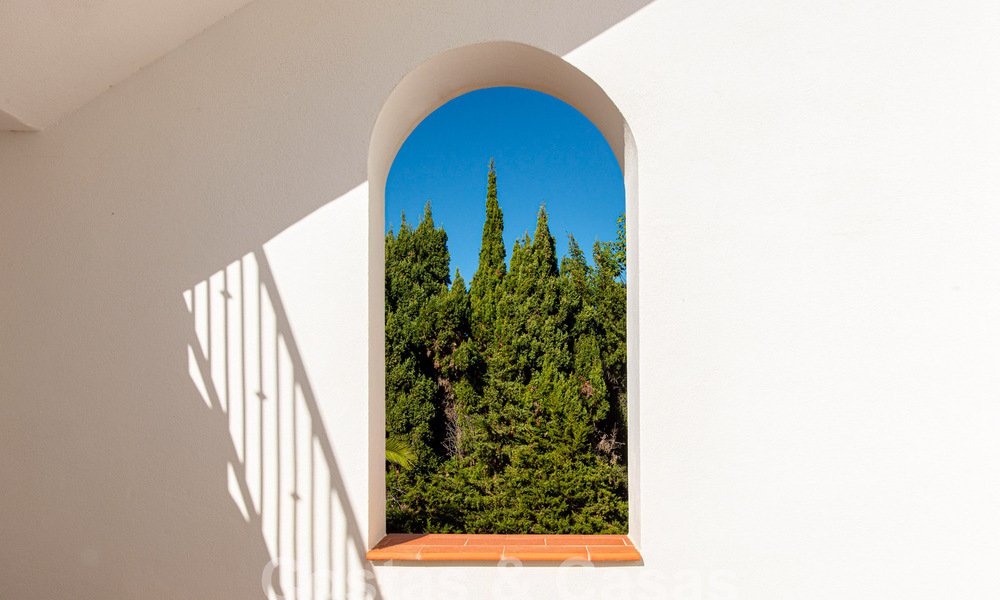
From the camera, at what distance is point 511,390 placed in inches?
241

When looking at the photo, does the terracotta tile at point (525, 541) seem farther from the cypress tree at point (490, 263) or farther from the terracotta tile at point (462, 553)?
the cypress tree at point (490, 263)

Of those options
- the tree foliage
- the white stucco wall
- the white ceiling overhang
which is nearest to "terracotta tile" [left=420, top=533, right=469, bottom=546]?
the white stucco wall

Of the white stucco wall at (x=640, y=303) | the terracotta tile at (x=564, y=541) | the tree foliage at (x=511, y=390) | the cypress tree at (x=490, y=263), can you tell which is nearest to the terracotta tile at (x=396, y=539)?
the white stucco wall at (x=640, y=303)

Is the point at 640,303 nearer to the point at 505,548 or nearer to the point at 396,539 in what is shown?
the point at 505,548

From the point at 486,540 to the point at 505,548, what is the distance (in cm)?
13

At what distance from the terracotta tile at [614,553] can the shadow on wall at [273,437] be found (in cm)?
85

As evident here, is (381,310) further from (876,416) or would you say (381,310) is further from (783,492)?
(876,416)

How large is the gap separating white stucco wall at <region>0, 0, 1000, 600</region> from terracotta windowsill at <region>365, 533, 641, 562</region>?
0.06m

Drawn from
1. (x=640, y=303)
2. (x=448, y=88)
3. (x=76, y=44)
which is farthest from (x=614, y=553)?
(x=76, y=44)

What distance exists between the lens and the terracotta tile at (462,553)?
1.91m

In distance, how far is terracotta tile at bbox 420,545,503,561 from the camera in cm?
191

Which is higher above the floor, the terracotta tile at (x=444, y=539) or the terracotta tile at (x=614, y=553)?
the terracotta tile at (x=614, y=553)

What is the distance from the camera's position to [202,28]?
2041 mm

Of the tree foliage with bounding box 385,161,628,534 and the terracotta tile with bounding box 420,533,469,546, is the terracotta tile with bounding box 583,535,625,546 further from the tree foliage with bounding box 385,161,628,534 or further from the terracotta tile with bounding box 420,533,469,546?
the tree foliage with bounding box 385,161,628,534
